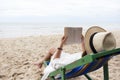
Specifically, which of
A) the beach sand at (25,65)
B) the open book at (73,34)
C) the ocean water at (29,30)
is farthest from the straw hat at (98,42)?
the ocean water at (29,30)

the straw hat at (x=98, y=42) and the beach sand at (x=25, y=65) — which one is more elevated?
Result: the straw hat at (x=98, y=42)

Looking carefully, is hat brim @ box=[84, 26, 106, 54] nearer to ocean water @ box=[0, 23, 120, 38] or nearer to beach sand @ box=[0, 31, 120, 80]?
beach sand @ box=[0, 31, 120, 80]

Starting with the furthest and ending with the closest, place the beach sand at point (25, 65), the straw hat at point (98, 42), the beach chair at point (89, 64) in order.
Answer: the beach sand at point (25, 65)
the straw hat at point (98, 42)
the beach chair at point (89, 64)

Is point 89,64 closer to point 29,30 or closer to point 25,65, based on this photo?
point 25,65

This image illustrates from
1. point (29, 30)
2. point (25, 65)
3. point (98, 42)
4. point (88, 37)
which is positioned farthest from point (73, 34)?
Result: point (29, 30)

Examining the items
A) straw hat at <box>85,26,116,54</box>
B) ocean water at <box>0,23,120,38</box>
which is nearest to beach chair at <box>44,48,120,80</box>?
straw hat at <box>85,26,116,54</box>

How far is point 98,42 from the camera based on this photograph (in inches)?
111

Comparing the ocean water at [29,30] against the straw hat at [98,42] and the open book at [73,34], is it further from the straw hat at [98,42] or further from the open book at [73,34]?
the straw hat at [98,42]

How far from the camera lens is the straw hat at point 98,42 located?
9.22 feet

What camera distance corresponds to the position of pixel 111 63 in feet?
18.5

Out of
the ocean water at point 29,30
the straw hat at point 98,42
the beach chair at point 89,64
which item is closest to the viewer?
the beach chair at point 89,64

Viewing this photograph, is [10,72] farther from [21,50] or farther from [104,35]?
[104,35]

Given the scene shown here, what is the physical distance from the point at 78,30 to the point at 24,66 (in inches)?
93.2

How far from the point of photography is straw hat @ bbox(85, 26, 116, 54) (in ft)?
9.22
